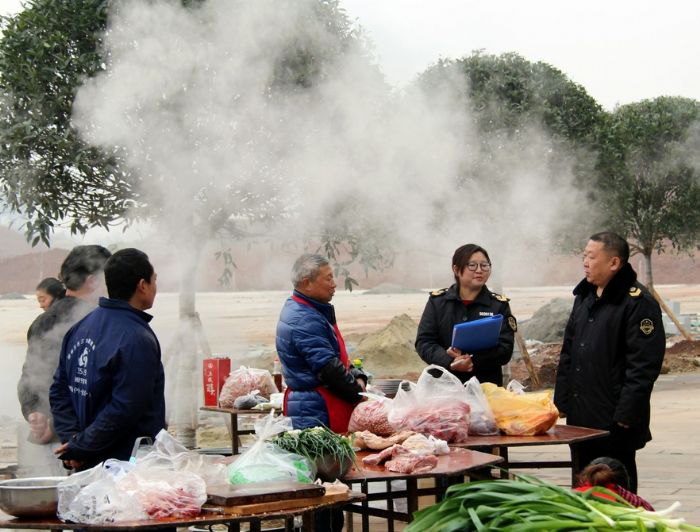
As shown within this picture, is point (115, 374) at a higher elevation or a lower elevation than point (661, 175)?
lower

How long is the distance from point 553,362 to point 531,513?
14.7 m

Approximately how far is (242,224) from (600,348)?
21.6ft

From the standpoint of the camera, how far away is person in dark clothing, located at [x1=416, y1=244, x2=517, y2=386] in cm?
552

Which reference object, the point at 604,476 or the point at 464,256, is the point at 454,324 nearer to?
the point at 464,256

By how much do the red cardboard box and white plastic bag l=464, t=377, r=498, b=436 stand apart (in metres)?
3.32

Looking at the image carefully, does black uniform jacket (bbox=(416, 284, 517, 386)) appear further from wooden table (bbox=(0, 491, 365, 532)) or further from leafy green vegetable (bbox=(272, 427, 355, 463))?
wooden table (bbox=(0, 491, 365, 532))

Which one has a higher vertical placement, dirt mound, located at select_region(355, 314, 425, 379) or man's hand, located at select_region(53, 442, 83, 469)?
man's hand, located at select_region(53, 442, 83, 469)

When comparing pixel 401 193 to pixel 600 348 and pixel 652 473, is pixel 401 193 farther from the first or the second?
pixel 600 348

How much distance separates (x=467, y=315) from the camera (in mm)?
5684

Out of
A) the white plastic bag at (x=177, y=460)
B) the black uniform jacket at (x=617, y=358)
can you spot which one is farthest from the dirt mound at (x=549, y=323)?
the white plastic bag at (x=177, y=460)

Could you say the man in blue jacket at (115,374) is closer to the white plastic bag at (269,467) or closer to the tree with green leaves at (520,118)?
the white plastic bag at (269,467)

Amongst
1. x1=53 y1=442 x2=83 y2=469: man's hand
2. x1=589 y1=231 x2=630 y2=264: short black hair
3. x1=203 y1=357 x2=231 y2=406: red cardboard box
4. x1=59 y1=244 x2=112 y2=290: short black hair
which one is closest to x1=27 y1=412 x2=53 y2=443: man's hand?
x1=59 y1=244 x2=112 y2=290: short black hair

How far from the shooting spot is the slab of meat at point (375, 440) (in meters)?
4.46

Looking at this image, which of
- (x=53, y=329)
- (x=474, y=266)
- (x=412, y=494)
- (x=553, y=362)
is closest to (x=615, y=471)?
(x=412, y=494)
